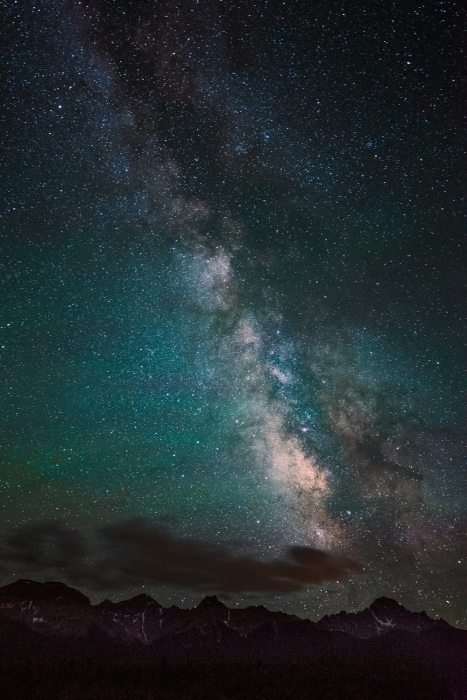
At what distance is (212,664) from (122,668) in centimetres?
4629

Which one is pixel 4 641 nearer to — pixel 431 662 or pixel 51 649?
pixel 51 649

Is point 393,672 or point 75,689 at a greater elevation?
point 393,672

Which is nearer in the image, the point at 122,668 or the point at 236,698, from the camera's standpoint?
the point at 236,698

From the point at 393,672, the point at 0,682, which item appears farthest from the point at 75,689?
the point at 393,672

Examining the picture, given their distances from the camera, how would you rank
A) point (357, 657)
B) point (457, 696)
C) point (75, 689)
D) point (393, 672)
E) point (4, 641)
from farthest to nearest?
point (4, 641)
point (357, 657)
point (393, 672)
point (457, 696)
point (75, 689)

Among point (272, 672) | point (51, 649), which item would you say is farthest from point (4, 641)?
point (272, 672)

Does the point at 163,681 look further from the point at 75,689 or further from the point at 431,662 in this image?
the point at 431,662

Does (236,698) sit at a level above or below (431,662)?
below

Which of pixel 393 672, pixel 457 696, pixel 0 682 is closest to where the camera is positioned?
pixel 0 682

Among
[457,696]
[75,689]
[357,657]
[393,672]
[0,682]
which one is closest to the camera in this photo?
[0,682]

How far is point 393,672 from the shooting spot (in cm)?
14788

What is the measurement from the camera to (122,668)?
154 m

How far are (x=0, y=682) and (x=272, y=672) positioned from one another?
274 feet

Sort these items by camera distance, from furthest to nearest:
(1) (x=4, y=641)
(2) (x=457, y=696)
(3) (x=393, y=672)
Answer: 1. (1) (x=4, y=641)
2. (3) (x=393, y=672)
3. (2) (x=457, y=696)
